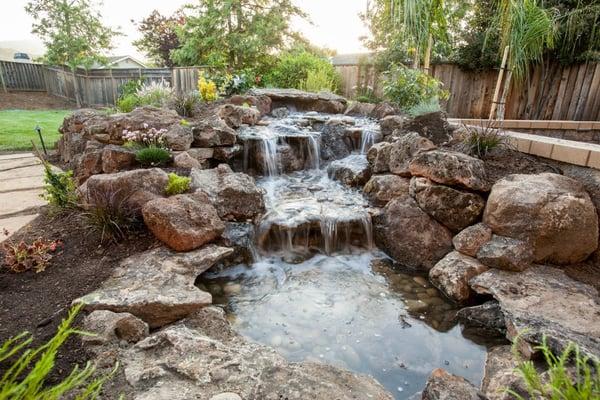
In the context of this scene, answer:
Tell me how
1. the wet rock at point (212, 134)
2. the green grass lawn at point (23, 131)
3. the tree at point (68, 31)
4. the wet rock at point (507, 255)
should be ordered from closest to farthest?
the wet rock at point (507, 255) < the wet rock at point (212, 134) < the green grass lawn at point (23, 131) < the tree at point (68, 31)

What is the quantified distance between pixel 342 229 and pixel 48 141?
784cm

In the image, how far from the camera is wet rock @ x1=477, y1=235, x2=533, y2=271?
3.13 m

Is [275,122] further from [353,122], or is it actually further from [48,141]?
[48,141]

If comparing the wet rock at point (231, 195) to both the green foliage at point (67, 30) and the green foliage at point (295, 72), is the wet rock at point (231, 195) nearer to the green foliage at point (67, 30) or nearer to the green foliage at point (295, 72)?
the green foliage at point (295, 72)

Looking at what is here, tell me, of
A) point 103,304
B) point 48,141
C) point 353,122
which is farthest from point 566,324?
point 48,141

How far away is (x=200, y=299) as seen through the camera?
8.77ft

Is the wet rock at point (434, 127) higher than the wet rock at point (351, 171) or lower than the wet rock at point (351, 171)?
higher

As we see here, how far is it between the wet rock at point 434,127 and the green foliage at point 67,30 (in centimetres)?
1550

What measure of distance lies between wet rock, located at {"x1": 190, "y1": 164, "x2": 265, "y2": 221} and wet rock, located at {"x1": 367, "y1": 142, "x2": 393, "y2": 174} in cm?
189

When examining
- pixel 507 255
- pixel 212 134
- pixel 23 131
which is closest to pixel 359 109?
pixel 212 134

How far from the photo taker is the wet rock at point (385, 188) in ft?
Answer: 14.4

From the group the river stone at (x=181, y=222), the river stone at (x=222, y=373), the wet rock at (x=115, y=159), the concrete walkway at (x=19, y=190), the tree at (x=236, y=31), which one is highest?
the tree at (x=236, y=31)

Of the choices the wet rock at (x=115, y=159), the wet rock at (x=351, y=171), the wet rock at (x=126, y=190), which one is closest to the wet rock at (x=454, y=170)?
the wet rock at (x=351, y=171)

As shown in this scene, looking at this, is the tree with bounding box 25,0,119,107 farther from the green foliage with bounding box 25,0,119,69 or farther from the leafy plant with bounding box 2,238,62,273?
the leafy plant with bounding box 2,238,62,273
